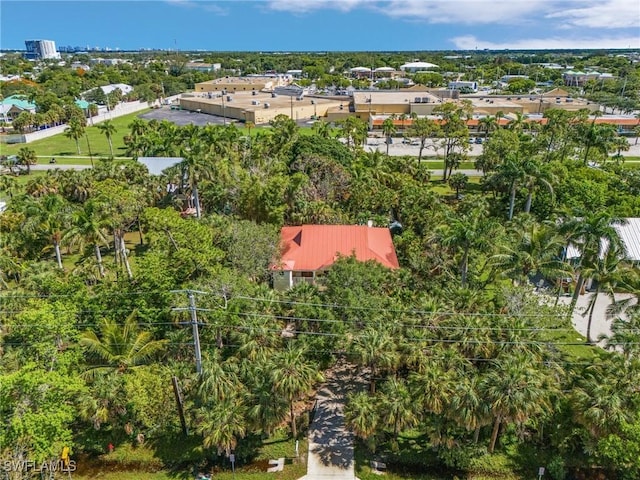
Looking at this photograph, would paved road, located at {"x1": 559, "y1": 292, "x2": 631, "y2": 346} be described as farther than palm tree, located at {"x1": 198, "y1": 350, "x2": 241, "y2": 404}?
Yes

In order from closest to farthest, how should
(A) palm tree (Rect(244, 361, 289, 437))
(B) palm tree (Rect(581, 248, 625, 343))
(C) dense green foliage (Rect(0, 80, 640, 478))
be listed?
(C) dense green foliage (Rect(0, 80, 640, 478)) < (A) palm tree (Rect(244, 361, 289, 437)) < (B) palm tree (Rect(581, 248, 625, 343))

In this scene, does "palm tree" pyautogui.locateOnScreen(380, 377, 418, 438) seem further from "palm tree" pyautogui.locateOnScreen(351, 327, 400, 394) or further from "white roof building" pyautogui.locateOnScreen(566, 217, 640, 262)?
"white roof building" pyautogui.locateOnScreen(566, 217, 640, 262)

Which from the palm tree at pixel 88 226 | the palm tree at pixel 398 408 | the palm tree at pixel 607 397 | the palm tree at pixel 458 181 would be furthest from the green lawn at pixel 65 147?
the palm tree at pixel 607 397

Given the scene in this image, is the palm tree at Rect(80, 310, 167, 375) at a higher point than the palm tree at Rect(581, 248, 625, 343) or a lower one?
lower

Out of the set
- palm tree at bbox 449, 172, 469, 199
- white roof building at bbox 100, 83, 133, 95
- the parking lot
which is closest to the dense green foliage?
palm tree at bbox 449, 172, 469, 199

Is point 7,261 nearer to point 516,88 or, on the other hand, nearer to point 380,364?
point 380,364

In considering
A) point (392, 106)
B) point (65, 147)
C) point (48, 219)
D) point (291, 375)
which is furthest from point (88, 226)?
point (392, 106)
